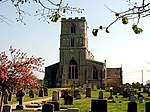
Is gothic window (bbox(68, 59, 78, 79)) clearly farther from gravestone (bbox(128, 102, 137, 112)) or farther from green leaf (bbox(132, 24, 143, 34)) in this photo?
green leaf (bbox(132, 24, 143, 34))

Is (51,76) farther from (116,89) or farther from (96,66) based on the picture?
(116,89)

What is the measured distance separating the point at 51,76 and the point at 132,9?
5697 cm

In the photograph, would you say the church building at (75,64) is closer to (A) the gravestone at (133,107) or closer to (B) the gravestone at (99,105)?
(B) the gravestone at (99,105)

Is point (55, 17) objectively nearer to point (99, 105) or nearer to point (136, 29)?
point (136, 29)

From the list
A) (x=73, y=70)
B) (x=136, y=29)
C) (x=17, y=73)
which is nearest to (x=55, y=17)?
(x=136, y=29)

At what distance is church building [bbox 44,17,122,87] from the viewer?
56862 millimetres

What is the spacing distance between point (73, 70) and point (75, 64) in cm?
127

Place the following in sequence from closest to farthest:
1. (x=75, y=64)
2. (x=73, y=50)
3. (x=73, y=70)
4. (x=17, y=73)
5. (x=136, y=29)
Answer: (x=136, y=29), (x=17, y=73), (x=73, y=70), (x=75, y=64), (x=73, y=50)

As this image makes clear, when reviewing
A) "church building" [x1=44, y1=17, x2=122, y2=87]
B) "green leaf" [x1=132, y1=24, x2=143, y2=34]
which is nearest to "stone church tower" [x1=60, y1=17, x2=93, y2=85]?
"church building" [x1=44, y1=17, x2=122, y2=87]

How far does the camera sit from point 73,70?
2275 inches

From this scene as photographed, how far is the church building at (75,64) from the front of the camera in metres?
56.9

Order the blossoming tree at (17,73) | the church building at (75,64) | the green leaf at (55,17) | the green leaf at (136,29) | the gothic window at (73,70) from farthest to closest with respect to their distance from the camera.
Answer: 1. the gothic window at (73,70)
2. the church building at (75,64)
3. the blossoming tree at (17,73)
4. the green leaf at (55,17)
5. the green leaf at (136,29)

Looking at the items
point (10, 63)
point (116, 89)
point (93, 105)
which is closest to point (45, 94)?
point (116, 89)

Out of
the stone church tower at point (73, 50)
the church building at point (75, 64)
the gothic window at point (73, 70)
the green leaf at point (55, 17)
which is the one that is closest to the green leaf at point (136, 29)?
the green leaf at point (55, 17)
